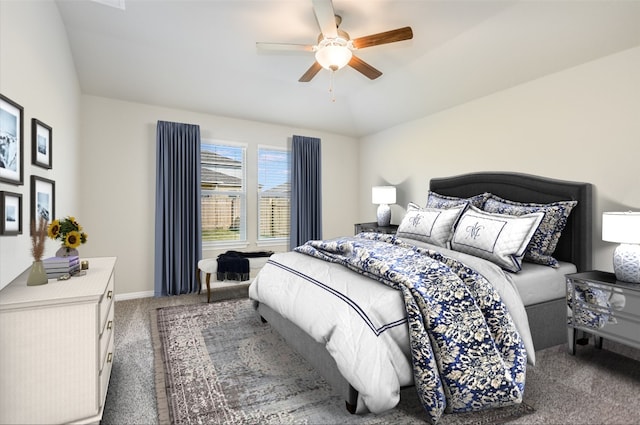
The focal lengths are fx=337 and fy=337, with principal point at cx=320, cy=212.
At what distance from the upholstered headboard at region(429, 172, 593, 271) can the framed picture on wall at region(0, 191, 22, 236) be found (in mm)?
3891

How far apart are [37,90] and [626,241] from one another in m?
4.12

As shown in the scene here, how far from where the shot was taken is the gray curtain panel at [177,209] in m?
4.22

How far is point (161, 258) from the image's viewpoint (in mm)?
4215

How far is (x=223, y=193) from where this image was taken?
16.0 feet

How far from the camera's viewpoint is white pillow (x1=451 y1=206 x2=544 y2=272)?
2.60 metres

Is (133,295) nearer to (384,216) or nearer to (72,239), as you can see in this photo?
(72,239)

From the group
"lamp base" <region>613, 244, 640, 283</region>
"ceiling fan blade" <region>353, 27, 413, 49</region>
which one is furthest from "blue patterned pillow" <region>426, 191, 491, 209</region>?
"ceiling fan blade" <region>353, 27, 413, 49</region>

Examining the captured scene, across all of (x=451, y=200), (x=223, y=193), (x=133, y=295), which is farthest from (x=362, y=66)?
(x=133, y=295)

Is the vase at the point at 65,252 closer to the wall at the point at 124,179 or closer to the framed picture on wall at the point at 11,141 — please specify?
the framed picture on wall at the point at 11,141

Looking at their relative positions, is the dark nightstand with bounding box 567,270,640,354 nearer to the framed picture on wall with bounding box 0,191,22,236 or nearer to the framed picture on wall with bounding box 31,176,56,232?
the framed picture on wall with bounding box 0,191,22,236

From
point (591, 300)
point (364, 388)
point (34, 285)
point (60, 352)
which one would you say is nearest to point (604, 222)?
point (591, 300)

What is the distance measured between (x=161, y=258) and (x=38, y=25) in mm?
2664

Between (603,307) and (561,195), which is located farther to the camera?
(561,195)

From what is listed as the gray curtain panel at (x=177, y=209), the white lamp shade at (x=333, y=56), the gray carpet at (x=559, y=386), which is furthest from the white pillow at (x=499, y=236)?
the gray curtain panel at (x=177, y=209)
